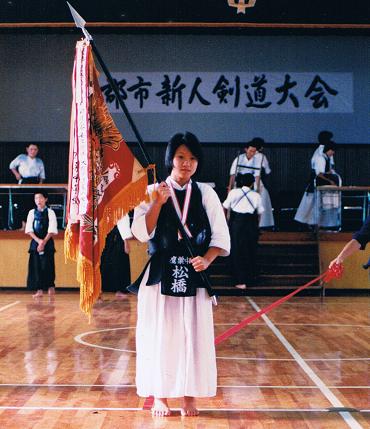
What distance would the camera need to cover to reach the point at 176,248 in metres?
4.50

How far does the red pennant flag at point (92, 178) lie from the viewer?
4457 millimetres

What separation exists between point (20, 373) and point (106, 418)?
1513mm

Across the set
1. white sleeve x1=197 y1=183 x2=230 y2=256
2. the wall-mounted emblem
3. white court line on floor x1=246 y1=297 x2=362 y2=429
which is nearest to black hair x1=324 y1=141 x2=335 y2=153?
the wall-mounted emblem

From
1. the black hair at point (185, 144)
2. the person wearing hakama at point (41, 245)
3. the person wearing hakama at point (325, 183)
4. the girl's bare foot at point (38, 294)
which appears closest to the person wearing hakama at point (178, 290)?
the black hair at point (185, 144)

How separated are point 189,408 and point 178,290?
0.61 m

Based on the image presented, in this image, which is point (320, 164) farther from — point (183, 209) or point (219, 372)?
point (183, 209)

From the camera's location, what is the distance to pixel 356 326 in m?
8.55

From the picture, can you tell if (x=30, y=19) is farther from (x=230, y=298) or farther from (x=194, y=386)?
(x=194, y=386)

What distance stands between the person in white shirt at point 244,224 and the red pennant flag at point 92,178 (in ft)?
22.8

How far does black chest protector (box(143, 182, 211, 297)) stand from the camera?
443 centimetres

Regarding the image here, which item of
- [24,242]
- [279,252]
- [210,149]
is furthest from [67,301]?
[210,149]

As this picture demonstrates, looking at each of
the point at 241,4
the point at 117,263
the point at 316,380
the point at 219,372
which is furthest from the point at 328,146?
the point at 316,380

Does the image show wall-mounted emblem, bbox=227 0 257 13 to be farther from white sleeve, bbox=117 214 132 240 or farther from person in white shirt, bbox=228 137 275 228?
white sleeve, bbox=117 214 132 240

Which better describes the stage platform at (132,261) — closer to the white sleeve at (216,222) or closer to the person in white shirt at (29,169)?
the person in white shirt at (29,169)
